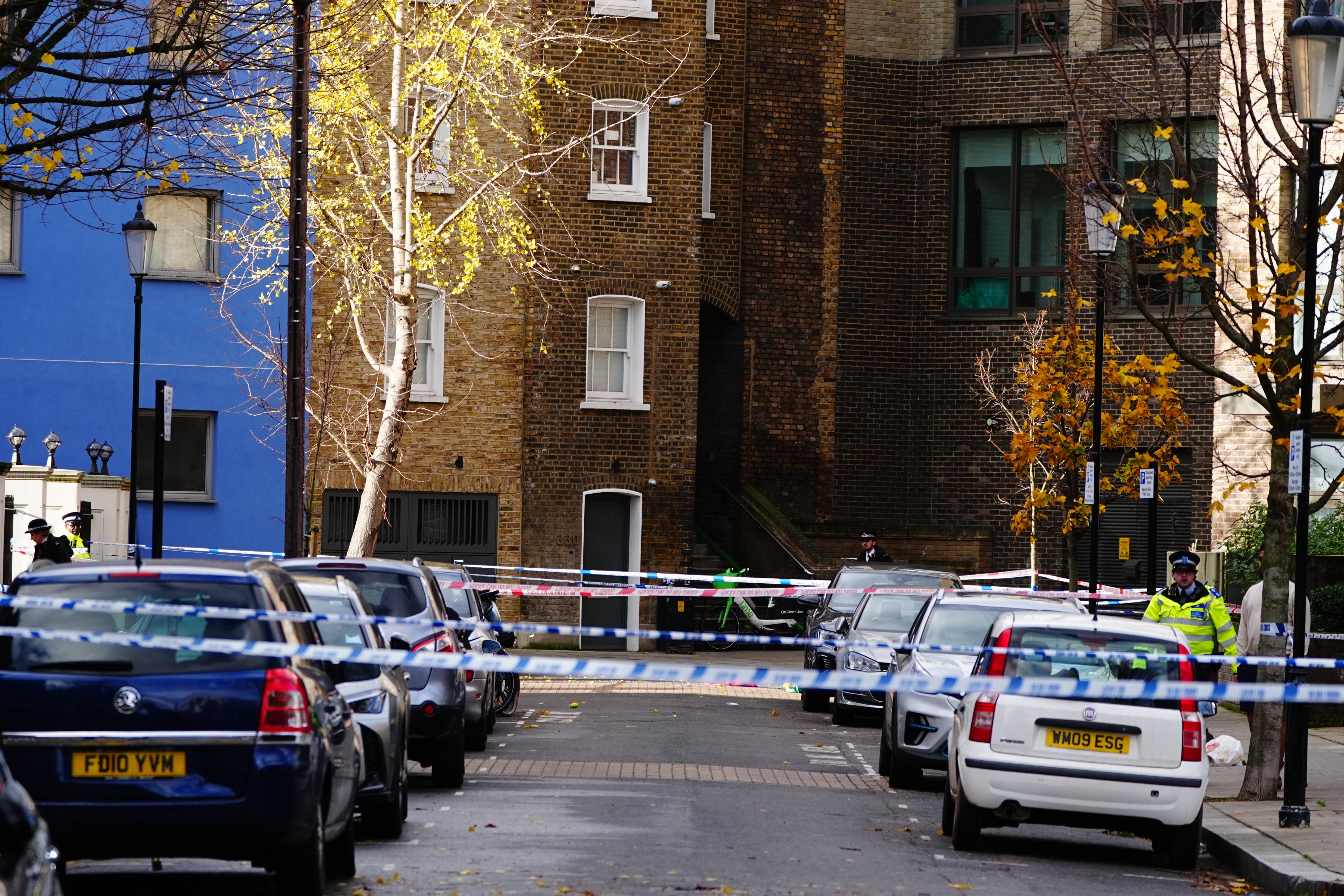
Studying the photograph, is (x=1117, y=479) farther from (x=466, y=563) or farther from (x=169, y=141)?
(x=169, y=141)

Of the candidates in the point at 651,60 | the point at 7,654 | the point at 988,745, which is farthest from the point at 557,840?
the point at 651,60

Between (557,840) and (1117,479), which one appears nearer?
(557,840)

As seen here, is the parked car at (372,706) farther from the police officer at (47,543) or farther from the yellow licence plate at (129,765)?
the police officer at (47,543)

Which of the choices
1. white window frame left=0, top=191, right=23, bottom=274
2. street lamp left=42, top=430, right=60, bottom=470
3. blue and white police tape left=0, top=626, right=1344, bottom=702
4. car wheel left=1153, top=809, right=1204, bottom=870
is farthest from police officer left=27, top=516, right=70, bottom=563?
car wheel left=1153, top=809, right=1204, bottom=870

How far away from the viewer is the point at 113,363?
102ft

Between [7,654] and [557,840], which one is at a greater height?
[7,654]

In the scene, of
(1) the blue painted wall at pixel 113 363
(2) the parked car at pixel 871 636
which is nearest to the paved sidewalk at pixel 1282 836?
(2) the parked car at pixel 871 636

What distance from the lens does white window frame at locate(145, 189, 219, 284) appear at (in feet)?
102

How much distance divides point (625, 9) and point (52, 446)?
11.9 m

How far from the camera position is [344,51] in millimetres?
25141

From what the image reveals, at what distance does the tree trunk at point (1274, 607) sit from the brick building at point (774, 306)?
729 inches

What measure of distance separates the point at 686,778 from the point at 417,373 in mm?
18130

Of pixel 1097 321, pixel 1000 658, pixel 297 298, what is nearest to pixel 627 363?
pixel 1097 321

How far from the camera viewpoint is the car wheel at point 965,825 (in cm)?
1175
